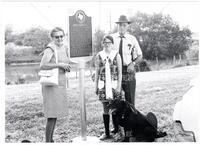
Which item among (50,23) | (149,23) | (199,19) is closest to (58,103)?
(50,23)

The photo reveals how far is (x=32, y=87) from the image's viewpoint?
240 inches

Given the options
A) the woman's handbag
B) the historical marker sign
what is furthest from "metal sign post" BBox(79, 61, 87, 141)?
the woman's handbag

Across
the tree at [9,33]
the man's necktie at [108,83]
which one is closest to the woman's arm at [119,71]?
the man's necktie at [108,83]

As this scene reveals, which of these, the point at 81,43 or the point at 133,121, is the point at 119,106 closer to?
the point at 133,121

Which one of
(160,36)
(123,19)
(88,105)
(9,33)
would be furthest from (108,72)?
(9,33)

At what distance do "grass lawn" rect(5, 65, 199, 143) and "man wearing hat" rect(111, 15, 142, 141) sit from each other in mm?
811

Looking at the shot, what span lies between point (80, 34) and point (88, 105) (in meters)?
1.93

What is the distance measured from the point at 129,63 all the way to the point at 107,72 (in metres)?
0.49

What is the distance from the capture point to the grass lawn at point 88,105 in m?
5.23

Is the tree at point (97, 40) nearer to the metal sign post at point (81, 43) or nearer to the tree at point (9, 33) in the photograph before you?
the metal sign post at point (81, 43)

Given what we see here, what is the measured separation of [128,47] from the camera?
5043 mm

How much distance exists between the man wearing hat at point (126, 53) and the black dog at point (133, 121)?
0.32 m

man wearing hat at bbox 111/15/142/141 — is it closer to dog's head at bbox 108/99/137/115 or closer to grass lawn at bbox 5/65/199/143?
dog's head at bbox 108/99/137/115

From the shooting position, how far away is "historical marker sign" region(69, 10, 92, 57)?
15.2 feet
